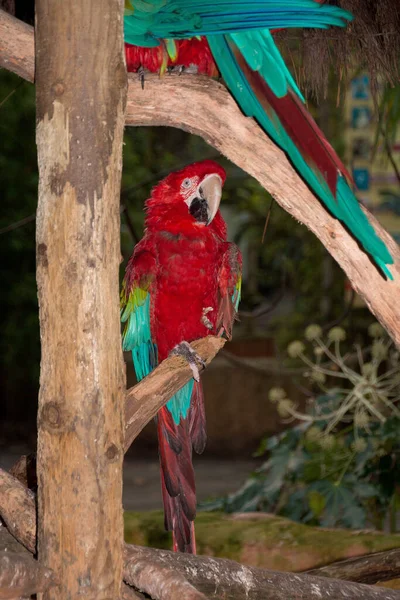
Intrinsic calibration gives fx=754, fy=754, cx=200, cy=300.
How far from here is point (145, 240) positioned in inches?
53.5

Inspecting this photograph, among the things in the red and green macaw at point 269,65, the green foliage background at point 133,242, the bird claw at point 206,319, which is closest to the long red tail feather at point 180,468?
the bird claw at point 206,319

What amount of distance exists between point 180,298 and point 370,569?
80cm

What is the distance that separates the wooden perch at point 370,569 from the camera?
1649 millimetres

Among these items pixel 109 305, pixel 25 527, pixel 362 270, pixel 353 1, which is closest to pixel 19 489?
pixel 25 527

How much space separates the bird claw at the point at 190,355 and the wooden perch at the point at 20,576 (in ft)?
1.25

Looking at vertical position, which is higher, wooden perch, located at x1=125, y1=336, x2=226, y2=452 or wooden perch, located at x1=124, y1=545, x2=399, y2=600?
wooden perch, located at x1=125, y1=336, x2=226, y2=452

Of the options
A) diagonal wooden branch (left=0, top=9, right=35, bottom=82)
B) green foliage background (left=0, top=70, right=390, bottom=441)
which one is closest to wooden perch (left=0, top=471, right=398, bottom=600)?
diagonal wooden branch (left=0, top=9, right=35, bottom=82)

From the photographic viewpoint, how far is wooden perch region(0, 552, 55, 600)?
3.12 feet

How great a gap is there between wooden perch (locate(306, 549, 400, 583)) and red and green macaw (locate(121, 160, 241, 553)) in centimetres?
48

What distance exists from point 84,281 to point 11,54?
47cm

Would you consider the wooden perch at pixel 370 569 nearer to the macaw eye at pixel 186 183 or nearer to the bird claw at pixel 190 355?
the bird claw at pixel 190 355

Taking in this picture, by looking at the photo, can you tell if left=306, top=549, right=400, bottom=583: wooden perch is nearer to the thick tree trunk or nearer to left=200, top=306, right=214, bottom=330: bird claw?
left=200, top=306, right=214, bottom=330: bird claw

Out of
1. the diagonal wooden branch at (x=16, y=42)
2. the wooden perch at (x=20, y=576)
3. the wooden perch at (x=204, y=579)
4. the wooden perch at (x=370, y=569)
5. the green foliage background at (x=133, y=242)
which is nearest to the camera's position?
the wooden perch at (x=20, y=576)

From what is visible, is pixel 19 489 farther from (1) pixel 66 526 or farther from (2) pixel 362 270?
(2) pixel 362 270
